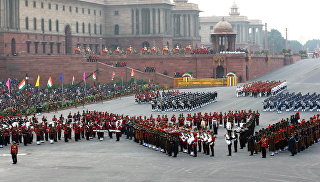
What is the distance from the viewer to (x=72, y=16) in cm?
12281

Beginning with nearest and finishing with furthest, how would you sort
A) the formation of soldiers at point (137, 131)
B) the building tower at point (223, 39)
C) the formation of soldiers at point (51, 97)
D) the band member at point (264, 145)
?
the band member at point (264, 145) → the formation of soldiers at point (137, 131) → the formation of soldiers at point (51, 97) → the building tower at point (223, 39)

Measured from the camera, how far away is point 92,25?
5157 inches

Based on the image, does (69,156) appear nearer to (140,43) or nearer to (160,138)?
(160,138)

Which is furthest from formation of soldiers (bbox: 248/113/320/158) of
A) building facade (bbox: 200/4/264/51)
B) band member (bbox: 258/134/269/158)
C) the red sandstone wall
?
building facade (bbox: 200/4/264/51)

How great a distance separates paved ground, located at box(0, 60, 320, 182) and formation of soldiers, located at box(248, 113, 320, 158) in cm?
50

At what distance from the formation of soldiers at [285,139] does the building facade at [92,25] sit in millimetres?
65921

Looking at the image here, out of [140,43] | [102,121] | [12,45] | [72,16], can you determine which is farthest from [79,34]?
[102,121]

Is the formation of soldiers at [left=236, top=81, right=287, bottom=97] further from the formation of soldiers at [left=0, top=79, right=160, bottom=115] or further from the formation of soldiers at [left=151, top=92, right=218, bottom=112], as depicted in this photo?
the formation of soldiers at [left=0, top=79, right=160, bottom=115]

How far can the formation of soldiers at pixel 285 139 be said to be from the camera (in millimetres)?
36719

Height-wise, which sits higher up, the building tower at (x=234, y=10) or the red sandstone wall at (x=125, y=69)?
the building tower at (x=234, y=10)

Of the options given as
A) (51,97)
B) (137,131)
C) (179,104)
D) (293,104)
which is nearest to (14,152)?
(137,131)

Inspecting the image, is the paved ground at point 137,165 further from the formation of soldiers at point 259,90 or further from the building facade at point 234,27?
the building facade at point 234,27

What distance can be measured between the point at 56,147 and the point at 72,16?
82791 millimetres

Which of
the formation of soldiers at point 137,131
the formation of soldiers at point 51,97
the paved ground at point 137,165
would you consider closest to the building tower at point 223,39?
the formation of soldiers at point 51,97
